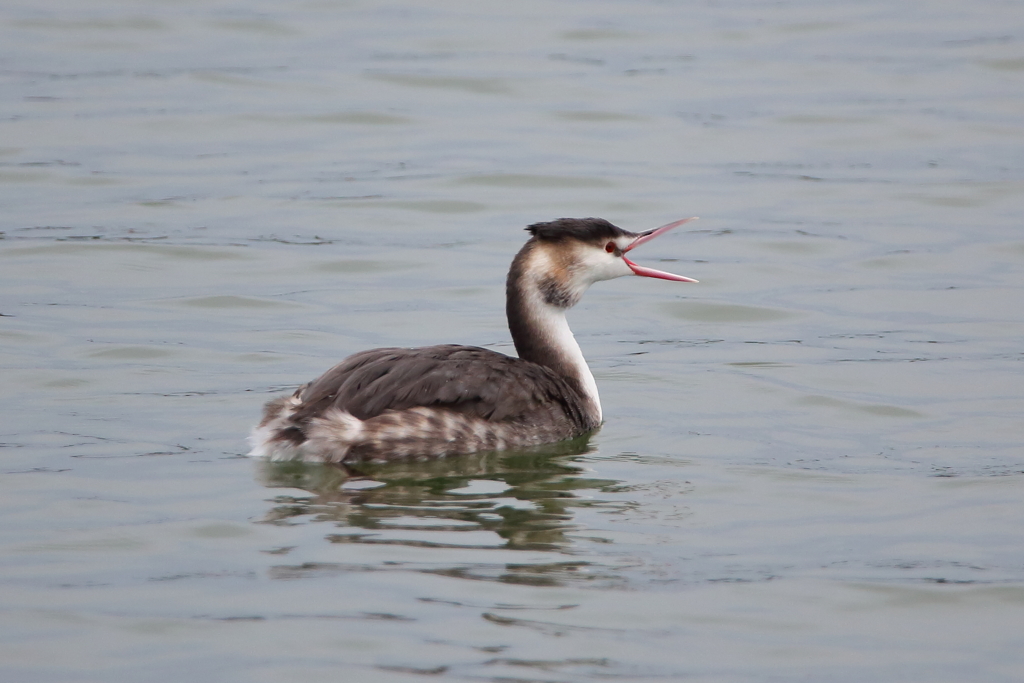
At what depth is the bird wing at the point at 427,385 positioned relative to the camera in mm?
7023

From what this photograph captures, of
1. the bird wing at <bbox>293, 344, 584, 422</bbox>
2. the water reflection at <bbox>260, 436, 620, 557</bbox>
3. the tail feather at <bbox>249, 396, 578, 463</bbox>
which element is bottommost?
the water reflection at <bbox>260, 436, 620, 557</bbox>

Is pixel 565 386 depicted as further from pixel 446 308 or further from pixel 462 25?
pixel 462 25

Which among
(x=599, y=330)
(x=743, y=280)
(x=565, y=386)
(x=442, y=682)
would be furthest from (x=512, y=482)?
(x=743, y=280)

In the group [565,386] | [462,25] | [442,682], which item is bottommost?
[442,682]

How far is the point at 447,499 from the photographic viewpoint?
6.57 meters

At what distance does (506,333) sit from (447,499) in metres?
3.31

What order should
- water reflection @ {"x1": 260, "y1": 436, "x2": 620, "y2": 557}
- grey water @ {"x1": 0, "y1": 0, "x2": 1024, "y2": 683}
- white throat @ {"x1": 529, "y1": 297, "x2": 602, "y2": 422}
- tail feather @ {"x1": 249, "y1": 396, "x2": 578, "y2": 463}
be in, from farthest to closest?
white throat @ {"x1": 529, "y1": 297, "x2": 602, "y2": 422}
tail feather @ {"x1": 249, "y1": 396, "x2": 578, "y2": 463}
water reflection @ {"x1": 260, "y1": 436, "x2": 620, "y2": 557}
grey water @ {"x1": 0, "y1": 0, "x2": 1024, "y2": 683}

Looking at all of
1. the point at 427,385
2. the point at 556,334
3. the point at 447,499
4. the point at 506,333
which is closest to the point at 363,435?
the point at 427,385

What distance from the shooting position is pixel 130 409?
7930 millimetres


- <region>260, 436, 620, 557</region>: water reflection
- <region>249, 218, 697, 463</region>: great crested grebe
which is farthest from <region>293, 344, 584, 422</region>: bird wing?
<region>260, 436, 620, 557</region>: water reflection

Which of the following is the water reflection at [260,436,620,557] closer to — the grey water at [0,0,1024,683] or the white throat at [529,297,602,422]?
the grey water at [0,0,1024,683]

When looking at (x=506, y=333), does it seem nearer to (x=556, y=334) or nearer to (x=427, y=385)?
(x=556, y=334)

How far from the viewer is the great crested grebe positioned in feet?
22.9

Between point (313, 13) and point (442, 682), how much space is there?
15.4 meters
